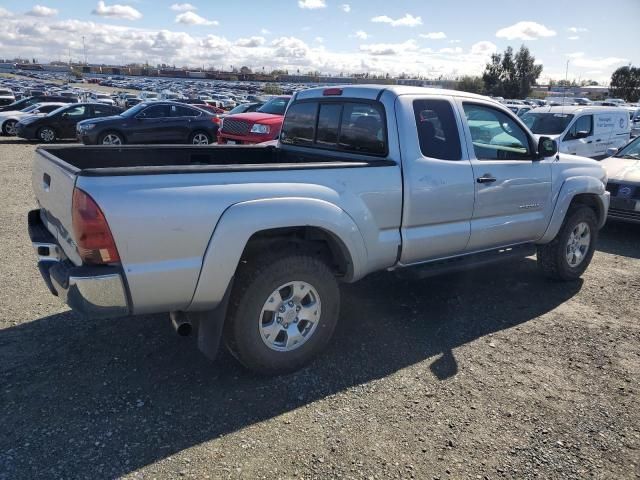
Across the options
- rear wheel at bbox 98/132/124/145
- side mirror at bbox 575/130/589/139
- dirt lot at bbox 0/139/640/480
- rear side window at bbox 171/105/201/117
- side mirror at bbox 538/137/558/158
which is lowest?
dirt lot at bbox 0/139/640/480

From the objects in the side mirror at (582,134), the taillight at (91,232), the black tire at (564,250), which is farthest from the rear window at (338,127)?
the side mirror at (582,134)

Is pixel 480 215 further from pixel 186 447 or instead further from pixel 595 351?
pixel 186 447

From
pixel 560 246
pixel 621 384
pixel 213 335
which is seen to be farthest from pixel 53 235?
pixel 560 246

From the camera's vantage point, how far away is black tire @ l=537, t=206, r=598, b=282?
5469mm

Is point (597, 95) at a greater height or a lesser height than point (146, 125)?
greater

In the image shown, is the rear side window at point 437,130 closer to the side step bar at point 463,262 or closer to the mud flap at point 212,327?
the side step bar at point 463,262

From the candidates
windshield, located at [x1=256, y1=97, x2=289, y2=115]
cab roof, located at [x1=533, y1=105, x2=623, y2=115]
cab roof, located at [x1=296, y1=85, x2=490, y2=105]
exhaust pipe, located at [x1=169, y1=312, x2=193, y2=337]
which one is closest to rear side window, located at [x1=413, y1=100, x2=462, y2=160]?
cab roof, located at [x1=296, y1=85, x2=490, y2=105]

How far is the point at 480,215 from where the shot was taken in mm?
4543

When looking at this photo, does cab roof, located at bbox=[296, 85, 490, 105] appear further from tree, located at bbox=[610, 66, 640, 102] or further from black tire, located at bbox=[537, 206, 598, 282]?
tree, located at bbox=[610, 66, 640, 102]

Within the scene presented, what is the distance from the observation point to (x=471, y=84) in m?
62.9

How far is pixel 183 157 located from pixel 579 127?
398 inches

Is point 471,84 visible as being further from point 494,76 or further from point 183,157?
point 183,157

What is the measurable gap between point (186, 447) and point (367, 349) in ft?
5.38

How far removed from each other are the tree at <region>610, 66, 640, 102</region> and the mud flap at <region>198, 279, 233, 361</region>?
6773 cm
